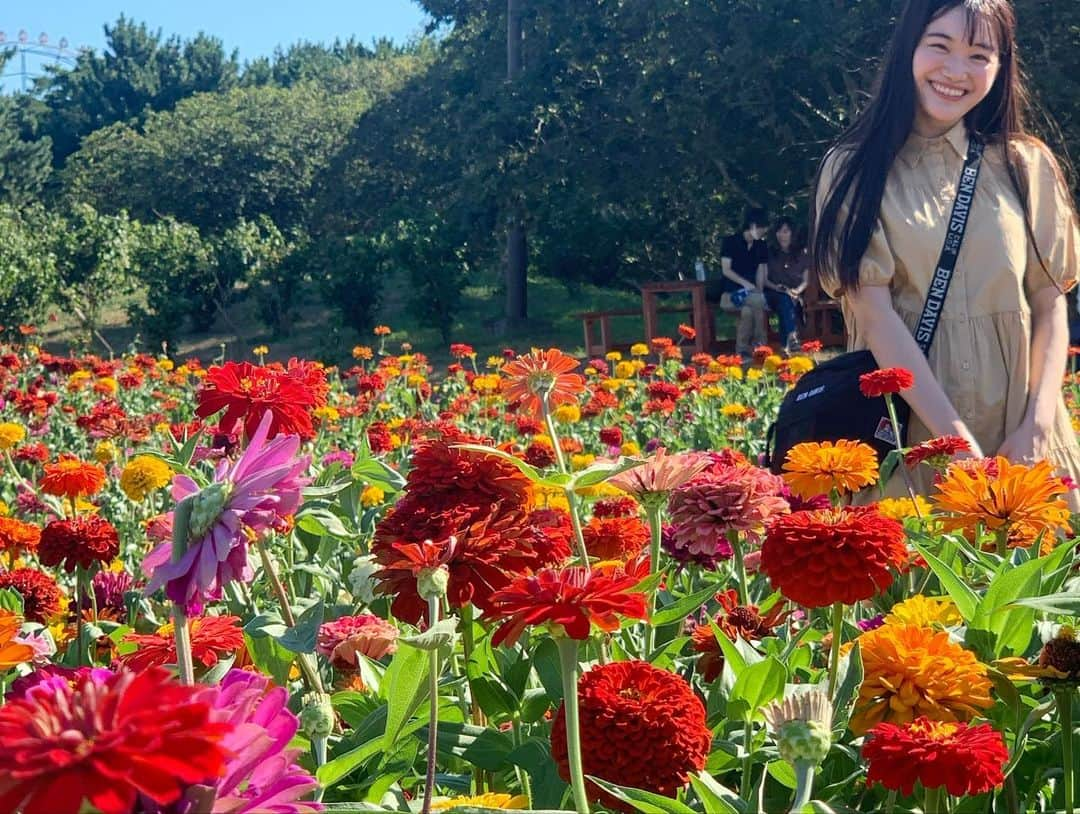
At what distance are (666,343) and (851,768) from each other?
13.7 ft

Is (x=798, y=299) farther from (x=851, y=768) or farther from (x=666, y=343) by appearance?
(x=851, y=768)

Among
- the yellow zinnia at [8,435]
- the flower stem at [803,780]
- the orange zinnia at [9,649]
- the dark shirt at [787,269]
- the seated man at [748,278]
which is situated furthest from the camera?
the dark shirt at [787,269]

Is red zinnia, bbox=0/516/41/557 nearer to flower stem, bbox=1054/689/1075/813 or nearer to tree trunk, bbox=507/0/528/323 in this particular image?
flower stem, bbox=1054/689/1075/813

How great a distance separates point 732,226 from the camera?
13359mm

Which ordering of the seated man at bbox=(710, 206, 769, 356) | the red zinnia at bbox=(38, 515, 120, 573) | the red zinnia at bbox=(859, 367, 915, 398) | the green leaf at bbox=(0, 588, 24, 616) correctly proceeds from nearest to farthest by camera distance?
the green leaf at bbox=(0, 588, 24, 616), the red zinnia at bbox=(38, 515, 120, 573), the red zinnia at bbox=(859, 367, 915, 398), the seated man at bbox=(710, 206, 769, 356)

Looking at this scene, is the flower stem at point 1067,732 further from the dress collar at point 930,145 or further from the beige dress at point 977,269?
the dress collar at point 930,145

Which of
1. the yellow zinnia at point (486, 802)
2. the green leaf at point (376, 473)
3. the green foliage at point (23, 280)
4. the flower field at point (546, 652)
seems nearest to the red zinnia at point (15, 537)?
the flower field at point (546, 652)

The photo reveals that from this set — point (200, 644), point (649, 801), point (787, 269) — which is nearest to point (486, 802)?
point (649, 801)

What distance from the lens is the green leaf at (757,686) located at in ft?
2.91

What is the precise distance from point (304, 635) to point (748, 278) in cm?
963

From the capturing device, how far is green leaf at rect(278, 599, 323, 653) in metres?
0.92

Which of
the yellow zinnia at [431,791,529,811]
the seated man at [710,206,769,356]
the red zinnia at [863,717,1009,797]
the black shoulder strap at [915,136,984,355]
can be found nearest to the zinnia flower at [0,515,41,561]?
the yellow zinnia at [431,791,529,811]

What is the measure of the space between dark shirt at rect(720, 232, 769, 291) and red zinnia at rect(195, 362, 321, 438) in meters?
9.34

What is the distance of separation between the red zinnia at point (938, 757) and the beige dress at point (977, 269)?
1466mm
